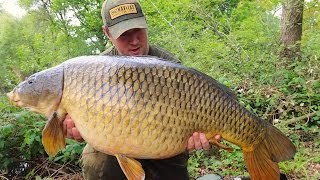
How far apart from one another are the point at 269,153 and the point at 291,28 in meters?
3.30

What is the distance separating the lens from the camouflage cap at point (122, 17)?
1950 mm

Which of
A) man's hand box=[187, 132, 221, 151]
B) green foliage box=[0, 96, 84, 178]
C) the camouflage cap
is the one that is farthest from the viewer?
green foliage box=[0, 96, 84, 178]

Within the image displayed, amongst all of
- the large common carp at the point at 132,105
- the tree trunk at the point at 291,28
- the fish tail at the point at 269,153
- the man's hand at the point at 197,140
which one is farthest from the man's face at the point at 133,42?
the tree trunk at the point at 291,28

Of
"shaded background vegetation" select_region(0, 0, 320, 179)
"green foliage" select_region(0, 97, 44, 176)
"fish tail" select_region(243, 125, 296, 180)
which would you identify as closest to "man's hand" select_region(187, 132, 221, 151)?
"fish tail" select_region(243, 125, 296, 180)

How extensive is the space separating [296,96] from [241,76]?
0.60 m

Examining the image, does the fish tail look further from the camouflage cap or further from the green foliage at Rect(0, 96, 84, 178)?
the green foliage at Rect(0, 96, 84, 178)

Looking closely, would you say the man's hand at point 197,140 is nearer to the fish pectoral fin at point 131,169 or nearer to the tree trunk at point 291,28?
the fish pectoral fin at point 131,169

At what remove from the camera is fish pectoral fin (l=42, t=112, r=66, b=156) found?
149cm

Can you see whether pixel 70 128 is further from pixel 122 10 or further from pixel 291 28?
pixel 291 28

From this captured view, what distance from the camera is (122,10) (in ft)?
6.52

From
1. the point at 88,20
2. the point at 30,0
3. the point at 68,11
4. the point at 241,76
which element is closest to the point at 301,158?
the point at 241,76

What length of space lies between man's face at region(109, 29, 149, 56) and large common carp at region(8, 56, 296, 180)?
0.47 meters

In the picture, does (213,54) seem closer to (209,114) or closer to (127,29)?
(127,29)

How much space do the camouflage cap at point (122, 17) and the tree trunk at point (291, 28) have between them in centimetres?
264
